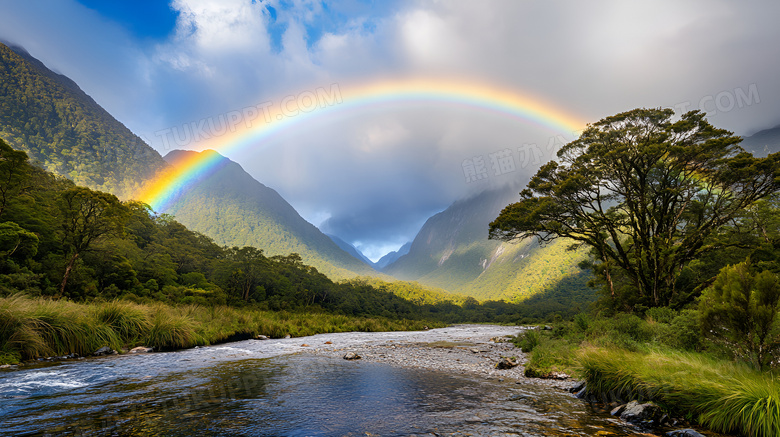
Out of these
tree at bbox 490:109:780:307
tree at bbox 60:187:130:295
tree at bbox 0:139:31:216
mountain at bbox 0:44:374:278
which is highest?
mountain at bbox 0:44:374:278

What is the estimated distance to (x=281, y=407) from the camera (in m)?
7.69

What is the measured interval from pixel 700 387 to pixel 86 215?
138 feet

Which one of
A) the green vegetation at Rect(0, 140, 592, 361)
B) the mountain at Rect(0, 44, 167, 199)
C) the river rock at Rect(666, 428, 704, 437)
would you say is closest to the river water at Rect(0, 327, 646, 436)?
the river rock at Rect(666, 428, 704, 437)

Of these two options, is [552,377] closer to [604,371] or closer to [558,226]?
[604,371]

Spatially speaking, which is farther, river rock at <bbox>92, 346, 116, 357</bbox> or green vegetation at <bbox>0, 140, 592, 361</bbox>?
river rock at <bbox>92, 346, 116, 357</bbox>

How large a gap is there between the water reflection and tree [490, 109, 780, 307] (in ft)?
59.6

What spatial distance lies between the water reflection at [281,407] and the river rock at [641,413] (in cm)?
43

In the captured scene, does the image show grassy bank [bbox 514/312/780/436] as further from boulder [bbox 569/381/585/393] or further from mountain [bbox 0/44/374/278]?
mountain [bbox 0/44/374/278]

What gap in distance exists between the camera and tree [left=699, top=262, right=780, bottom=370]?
6262 millimetres

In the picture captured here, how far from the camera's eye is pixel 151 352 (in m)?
16.9

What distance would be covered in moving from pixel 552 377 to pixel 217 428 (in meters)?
11.7

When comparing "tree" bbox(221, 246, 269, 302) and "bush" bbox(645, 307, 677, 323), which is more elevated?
"tree" bbox(221, 246, 269, 302)

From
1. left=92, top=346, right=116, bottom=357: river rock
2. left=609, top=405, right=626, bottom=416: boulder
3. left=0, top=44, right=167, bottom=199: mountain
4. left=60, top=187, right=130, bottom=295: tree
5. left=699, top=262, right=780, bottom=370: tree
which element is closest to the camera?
left=699, top=262, right=780, bottom=370: tree

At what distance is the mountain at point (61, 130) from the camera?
395ft
